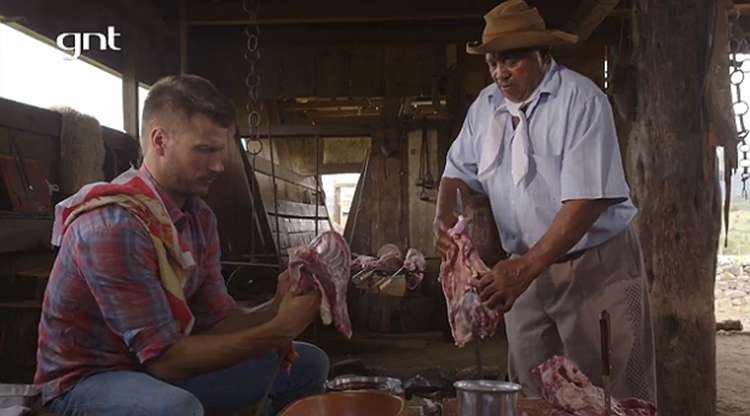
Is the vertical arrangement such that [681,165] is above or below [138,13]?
below

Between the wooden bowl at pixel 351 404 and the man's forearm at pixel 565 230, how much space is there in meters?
0.92

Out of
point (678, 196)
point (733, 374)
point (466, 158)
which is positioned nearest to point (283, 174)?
point (733, 374)

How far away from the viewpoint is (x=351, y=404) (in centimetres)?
239

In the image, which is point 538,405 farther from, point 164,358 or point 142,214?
point 142,214

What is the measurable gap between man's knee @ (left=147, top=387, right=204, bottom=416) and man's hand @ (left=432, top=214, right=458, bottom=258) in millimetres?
1267

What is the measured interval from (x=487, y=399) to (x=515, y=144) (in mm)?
1503

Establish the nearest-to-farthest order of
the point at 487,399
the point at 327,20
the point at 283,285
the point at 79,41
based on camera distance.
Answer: the point at 487,399 < the point at 283,285 < the point at 79,41 < the point at 327,20

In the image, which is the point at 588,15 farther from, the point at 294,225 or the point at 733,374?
the point at 294,225

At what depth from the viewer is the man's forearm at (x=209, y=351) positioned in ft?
7.82

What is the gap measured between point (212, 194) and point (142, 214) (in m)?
4.67

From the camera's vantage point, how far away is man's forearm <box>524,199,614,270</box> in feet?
9.53

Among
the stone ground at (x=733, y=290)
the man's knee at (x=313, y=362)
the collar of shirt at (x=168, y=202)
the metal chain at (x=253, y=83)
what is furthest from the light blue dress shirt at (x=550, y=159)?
the stone ground at (x=733, y=290)

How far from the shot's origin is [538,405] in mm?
2633

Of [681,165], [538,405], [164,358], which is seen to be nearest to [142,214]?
[164,358]
